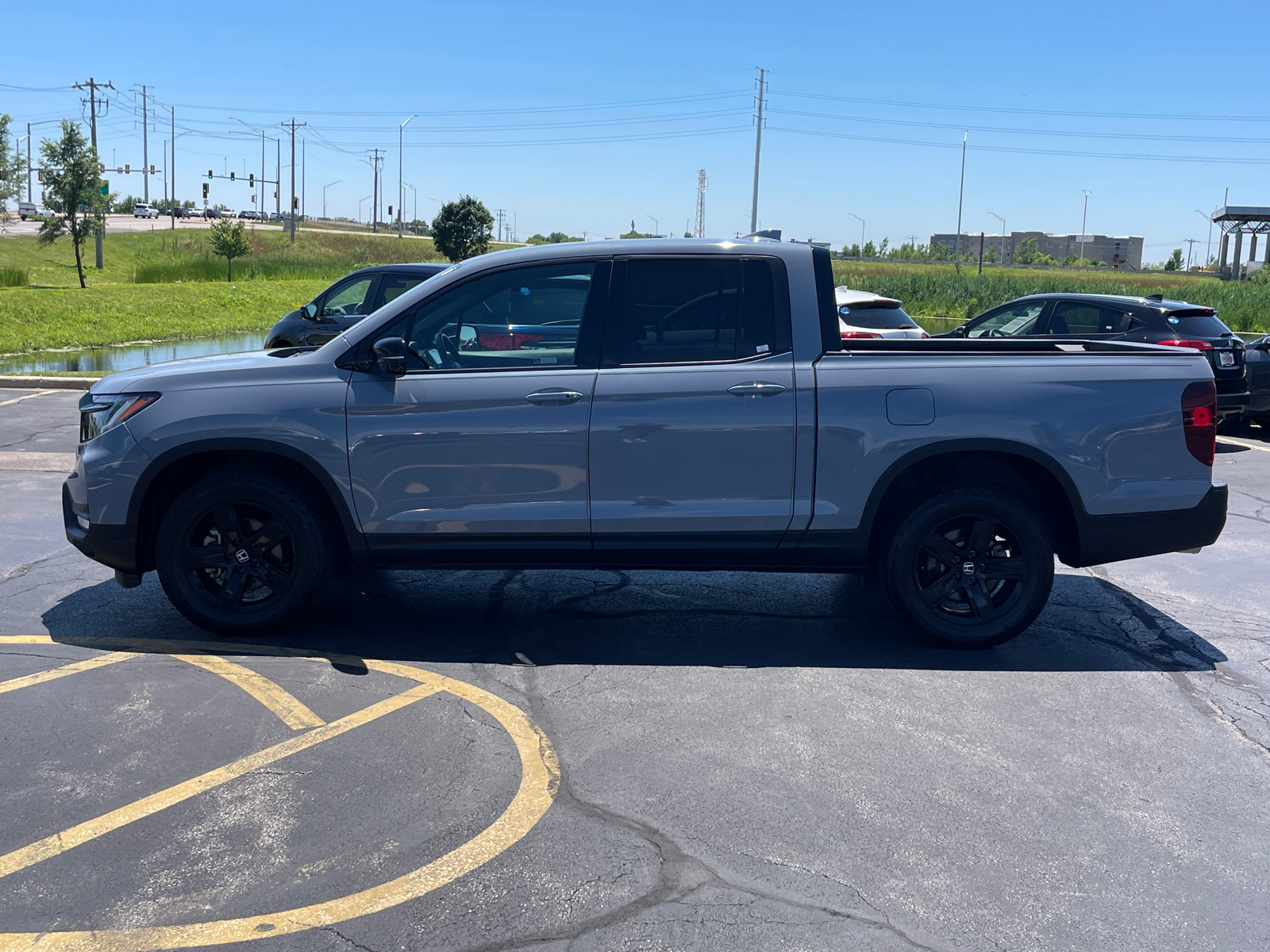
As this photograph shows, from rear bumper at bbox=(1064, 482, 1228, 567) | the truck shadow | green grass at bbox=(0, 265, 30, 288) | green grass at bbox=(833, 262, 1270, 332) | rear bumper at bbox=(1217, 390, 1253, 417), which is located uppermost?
green grass at bbox=(833, 262, 1270, 332)

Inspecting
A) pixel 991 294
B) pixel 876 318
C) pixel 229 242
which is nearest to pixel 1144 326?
pixel 876 318

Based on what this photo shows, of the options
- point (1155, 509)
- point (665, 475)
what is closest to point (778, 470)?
point (665, 475)

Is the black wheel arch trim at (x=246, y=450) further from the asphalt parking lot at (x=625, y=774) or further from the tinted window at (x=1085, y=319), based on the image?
the tinted window at (x=1085, y=319)

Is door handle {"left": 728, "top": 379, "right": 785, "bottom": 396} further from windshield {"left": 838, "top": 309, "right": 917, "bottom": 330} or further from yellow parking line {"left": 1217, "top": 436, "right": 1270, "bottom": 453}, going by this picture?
windshield {"left": 838, "top": 309, "right": 917, "bottom": 330}

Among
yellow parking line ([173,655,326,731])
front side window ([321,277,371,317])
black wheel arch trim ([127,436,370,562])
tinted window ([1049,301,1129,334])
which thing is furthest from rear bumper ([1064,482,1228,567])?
front side window ([321,277,371,317])

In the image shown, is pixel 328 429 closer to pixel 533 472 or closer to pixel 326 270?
pixel 533 472

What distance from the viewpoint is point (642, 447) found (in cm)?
525

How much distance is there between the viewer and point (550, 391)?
5258 millimetres

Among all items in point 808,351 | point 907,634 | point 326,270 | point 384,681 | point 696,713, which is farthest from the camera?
point 326,270

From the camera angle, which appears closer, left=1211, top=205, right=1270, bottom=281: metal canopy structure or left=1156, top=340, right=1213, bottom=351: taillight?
left=1156, top=340, right=1213, bottom=351: taillight

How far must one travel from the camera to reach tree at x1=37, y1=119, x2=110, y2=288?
34.8 meters

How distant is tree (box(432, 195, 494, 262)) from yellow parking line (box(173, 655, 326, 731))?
197 ft

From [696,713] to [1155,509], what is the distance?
2.56m

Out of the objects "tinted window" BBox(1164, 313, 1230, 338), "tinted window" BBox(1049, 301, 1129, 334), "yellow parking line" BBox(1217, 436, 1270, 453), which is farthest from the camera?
"tinted window" BBox(1049, 301, 1129, 334)
